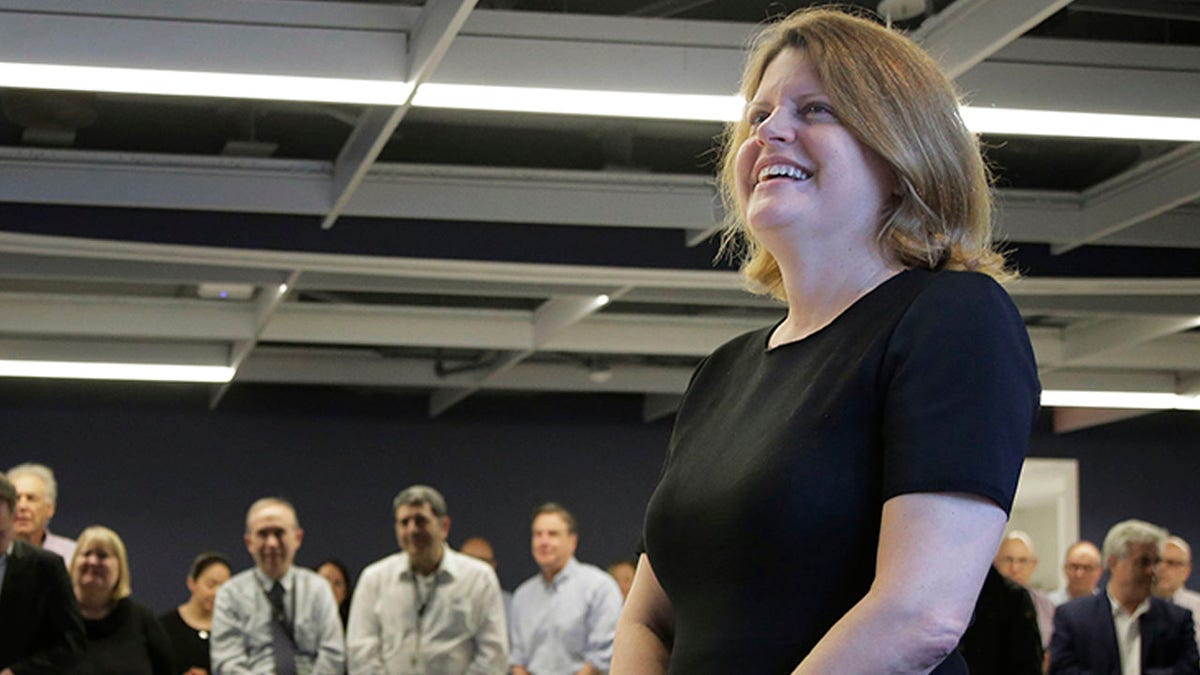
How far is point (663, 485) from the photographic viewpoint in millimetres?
1253

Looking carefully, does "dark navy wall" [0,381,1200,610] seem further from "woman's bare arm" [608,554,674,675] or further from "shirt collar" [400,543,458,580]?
"woman's bare arm" [608,554,674,675]

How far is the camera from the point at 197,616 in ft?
23.3

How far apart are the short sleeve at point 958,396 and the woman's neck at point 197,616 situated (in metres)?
6.32

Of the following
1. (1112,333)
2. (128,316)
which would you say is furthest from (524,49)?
(1112,333)

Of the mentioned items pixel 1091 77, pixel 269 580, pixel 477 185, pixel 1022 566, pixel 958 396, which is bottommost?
pixel 958 396

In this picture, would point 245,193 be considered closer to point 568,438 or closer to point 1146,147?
point 1146,147

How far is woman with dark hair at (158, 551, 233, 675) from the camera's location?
684cm

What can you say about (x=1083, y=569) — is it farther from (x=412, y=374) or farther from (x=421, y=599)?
(x=421, y=599)

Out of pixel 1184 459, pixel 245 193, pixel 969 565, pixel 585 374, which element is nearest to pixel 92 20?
pixel 245 193

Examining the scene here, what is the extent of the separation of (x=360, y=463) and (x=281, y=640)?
5528 mm

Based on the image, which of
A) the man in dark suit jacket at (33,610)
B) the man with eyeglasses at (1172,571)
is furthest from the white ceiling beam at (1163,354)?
the man in dark suit jacket at (33,610)

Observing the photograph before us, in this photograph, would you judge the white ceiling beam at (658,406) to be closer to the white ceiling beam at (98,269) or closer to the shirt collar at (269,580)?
the white ceiling beam at (98,269)

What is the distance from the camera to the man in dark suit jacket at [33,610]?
479cm

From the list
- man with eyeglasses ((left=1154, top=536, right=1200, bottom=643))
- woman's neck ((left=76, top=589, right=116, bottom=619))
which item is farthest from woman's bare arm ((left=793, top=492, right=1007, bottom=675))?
man with eyeglasses ((left=1154, top=536, right=1200, bottom=643))
